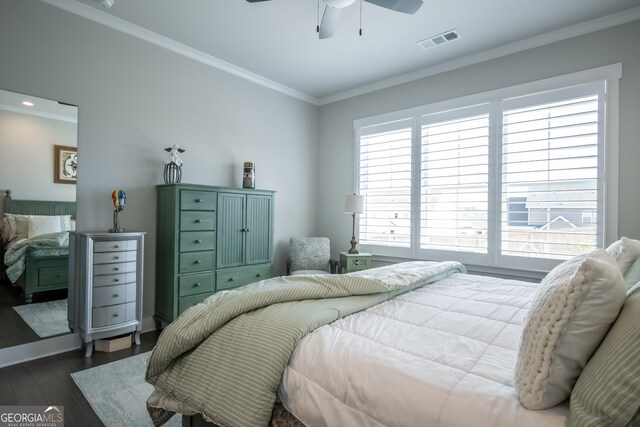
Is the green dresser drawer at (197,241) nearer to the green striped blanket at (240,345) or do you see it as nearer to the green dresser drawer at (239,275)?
the green dresser drawer at (239,275)

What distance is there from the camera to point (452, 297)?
196cm

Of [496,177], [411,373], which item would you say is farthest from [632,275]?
[496,177]

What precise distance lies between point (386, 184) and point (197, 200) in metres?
2.32

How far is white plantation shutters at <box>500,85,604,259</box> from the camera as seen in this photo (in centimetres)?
297

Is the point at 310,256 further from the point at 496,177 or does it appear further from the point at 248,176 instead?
the point at 496,177

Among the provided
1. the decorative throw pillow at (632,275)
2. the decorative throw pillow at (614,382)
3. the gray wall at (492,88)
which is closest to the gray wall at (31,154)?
the gray wall at (492,88)

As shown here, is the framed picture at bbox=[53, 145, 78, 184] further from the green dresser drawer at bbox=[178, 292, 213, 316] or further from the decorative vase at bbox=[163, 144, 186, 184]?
the green dresser drawer at bbox=[178, 292, 213, 316]

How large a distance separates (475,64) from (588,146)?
140 cm

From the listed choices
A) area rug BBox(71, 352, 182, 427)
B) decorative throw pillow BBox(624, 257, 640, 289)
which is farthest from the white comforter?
area rug BBox(71, 352, 182, 427)

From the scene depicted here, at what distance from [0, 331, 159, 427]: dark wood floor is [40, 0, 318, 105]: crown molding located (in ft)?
9.40

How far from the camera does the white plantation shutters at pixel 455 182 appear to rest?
11.7 ft

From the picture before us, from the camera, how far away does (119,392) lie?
7.18ft

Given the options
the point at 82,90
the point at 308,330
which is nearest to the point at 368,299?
the point at 308,330

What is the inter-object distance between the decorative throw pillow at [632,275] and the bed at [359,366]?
1.23 ft
